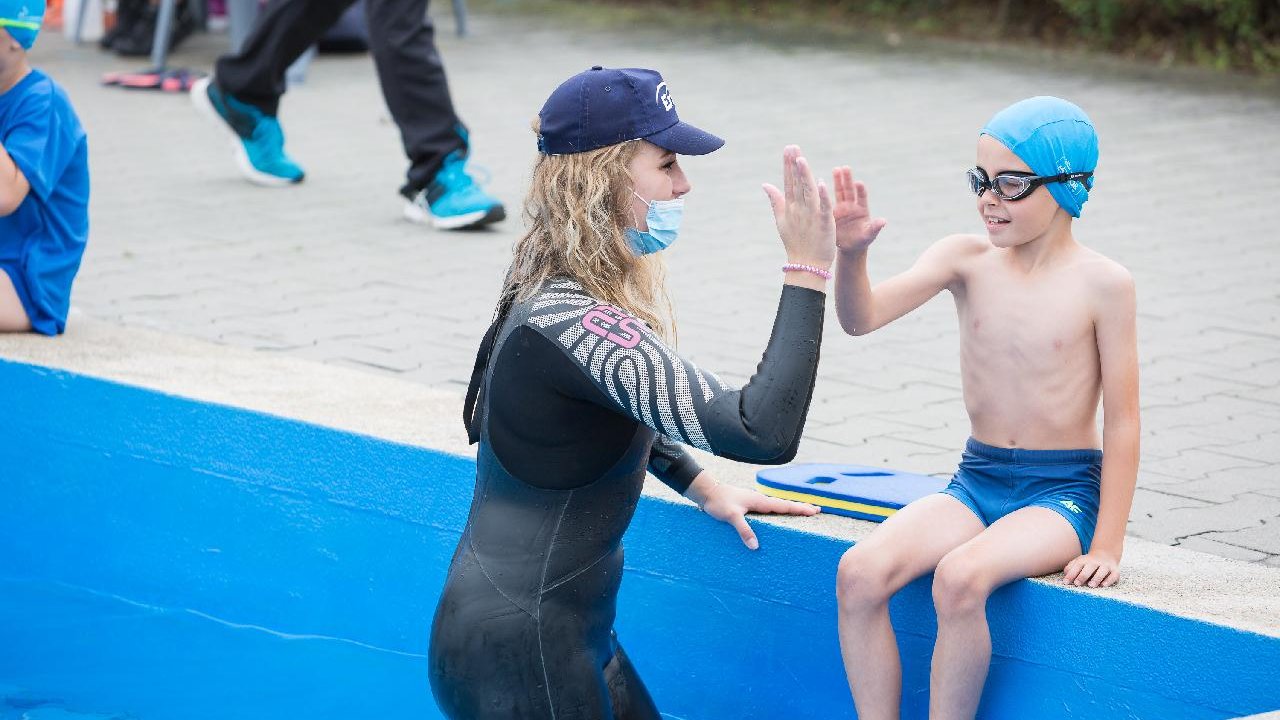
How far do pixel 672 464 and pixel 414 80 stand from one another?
174 inches

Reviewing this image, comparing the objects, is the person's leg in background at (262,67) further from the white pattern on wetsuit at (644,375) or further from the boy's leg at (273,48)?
the white pattern on wetsuit at (644,375)

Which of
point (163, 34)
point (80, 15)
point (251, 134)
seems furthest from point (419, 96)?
point (80, 15)

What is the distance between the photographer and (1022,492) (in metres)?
3.30

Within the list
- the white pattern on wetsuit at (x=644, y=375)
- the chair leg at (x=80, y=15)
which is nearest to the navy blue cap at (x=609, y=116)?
the white pattern on wetsuit at (x=644, y=375)

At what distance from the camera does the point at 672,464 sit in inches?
130

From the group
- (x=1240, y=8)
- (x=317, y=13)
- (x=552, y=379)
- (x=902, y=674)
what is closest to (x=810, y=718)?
(x=902, y=674)

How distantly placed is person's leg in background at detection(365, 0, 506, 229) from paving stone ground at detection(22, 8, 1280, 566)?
1.01 ft

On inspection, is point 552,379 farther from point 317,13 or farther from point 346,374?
point 317,13

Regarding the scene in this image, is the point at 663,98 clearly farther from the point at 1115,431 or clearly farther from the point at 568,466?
the point at 1115,431

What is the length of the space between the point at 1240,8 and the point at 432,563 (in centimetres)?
1120

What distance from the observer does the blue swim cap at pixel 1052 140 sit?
10.6 feet

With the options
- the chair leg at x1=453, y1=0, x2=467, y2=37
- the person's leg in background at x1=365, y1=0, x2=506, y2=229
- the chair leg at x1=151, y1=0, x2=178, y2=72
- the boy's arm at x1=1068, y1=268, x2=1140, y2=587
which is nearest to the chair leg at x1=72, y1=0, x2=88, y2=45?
the chair leg at x1=151, y1=0, x2=178, y2=72

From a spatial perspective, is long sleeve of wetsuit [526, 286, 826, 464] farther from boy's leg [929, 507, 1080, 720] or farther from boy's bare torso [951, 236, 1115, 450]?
boy's bare torso [951, 236, 1115, 450]

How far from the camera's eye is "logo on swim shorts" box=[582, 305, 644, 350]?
9.03 ft
